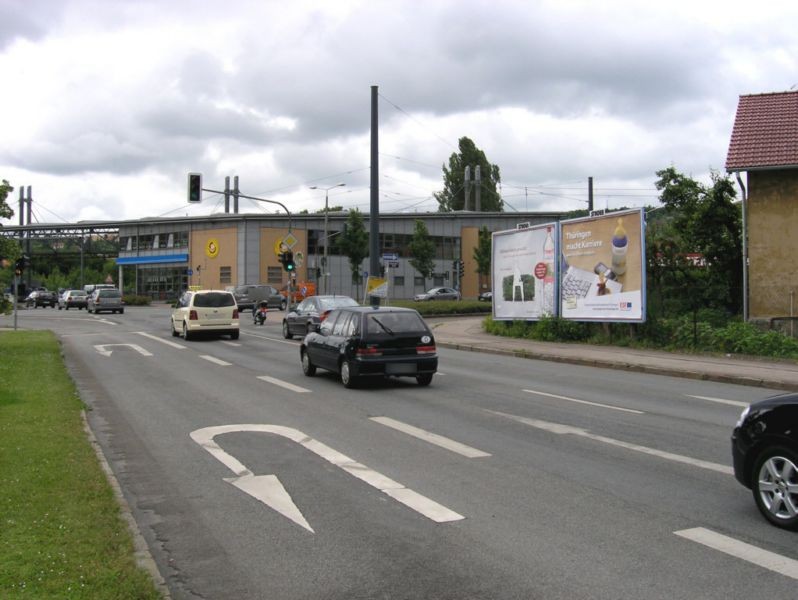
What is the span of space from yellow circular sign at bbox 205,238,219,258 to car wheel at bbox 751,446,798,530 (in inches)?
2818

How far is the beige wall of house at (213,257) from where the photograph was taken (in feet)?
238

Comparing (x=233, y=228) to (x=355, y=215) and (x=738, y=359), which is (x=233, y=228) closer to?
(x=355, y=215)

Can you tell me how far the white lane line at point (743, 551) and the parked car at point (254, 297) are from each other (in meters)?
49.8

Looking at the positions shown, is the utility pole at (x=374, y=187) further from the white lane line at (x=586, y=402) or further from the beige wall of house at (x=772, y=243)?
the white lane line at (x=586, y=402)

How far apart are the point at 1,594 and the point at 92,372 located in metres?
13.7

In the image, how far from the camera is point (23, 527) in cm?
513

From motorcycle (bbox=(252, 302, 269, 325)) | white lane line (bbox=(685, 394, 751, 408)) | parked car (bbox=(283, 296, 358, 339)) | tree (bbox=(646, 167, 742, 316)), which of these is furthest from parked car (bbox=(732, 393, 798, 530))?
motorcycle (bbox=(252, 302, 269, 325))

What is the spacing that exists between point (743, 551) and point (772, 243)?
66.3 feet

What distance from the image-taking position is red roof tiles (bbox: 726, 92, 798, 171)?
22.5 m

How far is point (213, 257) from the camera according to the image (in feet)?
244

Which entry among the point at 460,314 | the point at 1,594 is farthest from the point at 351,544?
the point at 460,314

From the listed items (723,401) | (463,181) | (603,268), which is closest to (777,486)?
(723,401)

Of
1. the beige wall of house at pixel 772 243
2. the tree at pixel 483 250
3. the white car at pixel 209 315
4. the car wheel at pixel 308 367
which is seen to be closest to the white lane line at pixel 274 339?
the white car at pixel 209 315

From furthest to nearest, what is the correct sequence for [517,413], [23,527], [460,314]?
[460,314] < [517,413] < [23,527]
